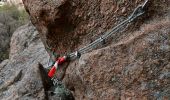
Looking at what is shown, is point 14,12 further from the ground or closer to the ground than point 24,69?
further from the ground

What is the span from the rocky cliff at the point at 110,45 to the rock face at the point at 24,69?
0.27 metres

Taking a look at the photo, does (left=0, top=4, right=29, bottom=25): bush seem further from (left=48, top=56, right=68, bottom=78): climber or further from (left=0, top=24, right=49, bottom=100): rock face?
(left=48, top=56, right=68, bottom=78): climber

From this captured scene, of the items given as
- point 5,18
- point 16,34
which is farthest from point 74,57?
point 5,18

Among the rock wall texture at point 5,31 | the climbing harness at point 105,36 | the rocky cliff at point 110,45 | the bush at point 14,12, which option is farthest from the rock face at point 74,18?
the bush at point 14,12

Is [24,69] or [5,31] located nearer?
[24,69]

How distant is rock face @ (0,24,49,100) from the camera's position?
584 cm

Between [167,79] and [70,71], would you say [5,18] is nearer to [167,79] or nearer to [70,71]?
[70,71]

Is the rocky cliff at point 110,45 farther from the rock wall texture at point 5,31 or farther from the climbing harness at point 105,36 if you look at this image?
the rock wall texture at point 5,31

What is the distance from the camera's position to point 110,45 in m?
4.11

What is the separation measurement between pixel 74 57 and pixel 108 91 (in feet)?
3.19

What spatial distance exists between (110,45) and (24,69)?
3.68 metres

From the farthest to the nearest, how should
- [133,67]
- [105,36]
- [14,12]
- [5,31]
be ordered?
[14,12], [5,31], [105,36], [133,67]

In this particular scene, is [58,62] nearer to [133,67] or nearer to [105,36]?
[105,36]

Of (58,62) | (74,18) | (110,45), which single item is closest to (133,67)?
→ (110,45)
